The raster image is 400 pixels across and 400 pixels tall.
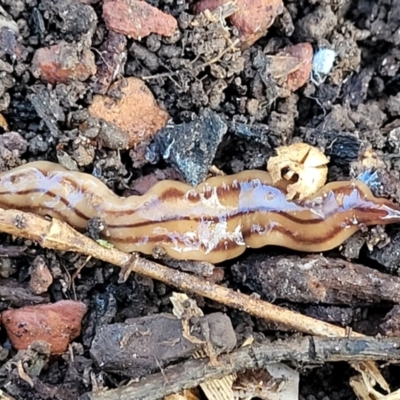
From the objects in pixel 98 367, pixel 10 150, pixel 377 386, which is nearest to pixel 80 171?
pixel 10 150

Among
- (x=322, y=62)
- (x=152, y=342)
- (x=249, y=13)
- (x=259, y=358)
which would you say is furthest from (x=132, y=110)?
(x=259, y=358)

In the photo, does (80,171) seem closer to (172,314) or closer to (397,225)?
(172,314)

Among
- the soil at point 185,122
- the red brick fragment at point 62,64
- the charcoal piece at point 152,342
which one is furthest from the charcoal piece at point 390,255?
the red brick fragment at point 62,64

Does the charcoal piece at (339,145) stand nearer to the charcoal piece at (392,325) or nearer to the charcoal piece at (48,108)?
the charcoal piece at (392,325)

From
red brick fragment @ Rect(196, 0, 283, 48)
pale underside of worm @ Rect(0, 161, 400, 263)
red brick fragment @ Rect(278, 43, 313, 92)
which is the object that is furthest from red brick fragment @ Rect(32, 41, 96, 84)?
red brick fragment @ Rect(278, 43, 313, 92)

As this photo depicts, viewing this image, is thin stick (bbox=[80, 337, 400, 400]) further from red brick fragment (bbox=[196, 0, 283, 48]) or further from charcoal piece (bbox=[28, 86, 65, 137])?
red brick fragment (bbox=[196, 0, 283, 48])

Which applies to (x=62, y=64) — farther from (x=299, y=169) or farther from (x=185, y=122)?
(x=299, y=169)
